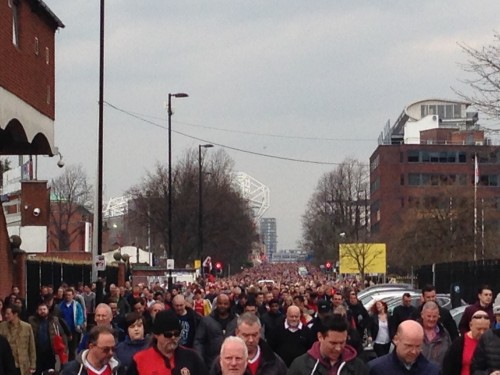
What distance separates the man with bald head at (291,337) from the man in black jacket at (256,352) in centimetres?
647

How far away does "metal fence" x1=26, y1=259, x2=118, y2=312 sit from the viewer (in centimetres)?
3512

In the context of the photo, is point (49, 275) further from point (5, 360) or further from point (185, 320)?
point (5, 360)

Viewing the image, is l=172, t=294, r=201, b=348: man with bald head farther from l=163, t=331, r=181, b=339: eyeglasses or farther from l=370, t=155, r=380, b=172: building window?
l=370, t=155, r=380, b=172: building window

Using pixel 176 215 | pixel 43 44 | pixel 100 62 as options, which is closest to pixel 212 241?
pixel 176 215

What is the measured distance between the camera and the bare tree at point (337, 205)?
123 metres

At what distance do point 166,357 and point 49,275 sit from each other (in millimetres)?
28834

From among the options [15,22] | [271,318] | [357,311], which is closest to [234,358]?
[271,318]

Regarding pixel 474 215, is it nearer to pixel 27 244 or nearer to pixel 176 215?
pixel 176 215

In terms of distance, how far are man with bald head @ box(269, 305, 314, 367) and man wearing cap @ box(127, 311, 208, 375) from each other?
22.7 feet

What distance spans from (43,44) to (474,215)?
4711 centimetres

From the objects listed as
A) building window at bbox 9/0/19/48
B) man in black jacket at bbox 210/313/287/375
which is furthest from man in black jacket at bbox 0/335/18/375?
building window at bbox 9/0/19/48

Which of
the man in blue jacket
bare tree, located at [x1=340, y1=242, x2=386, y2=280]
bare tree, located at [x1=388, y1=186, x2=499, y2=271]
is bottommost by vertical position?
the man in blue jacket

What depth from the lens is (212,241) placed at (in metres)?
100

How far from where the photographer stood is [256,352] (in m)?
10.0
